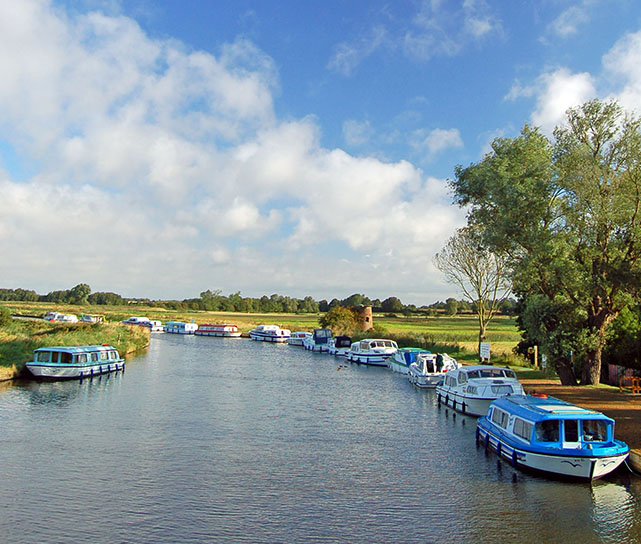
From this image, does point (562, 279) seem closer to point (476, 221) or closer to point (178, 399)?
point (476, 221)

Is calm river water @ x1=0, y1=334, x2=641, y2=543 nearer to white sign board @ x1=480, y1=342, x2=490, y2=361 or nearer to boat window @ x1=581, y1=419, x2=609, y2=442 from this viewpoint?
boat window @ x1=581, y1=419, x2=609, y2=442

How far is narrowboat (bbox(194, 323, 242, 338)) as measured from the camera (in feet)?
422

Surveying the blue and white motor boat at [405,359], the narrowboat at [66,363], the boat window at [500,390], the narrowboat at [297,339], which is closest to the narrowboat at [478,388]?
the boat window at [500,390]

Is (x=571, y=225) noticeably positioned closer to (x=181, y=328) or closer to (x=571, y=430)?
(x=571, y=430)

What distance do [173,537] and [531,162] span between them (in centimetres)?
3748

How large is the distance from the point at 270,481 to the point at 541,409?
11.6 m

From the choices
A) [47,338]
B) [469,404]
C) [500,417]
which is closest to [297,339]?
[47,338]

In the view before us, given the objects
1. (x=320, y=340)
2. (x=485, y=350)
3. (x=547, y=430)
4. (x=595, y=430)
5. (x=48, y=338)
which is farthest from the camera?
(x=320, y=340)

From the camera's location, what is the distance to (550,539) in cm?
1555

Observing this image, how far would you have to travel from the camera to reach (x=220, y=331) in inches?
5113

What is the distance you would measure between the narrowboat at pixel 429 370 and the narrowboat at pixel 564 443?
24560mm

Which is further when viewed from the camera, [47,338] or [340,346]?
[340,346]

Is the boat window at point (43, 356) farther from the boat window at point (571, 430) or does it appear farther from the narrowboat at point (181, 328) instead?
the narrowboat at point (181, 328)

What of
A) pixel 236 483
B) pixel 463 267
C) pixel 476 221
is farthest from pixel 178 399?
pixel 463 267
